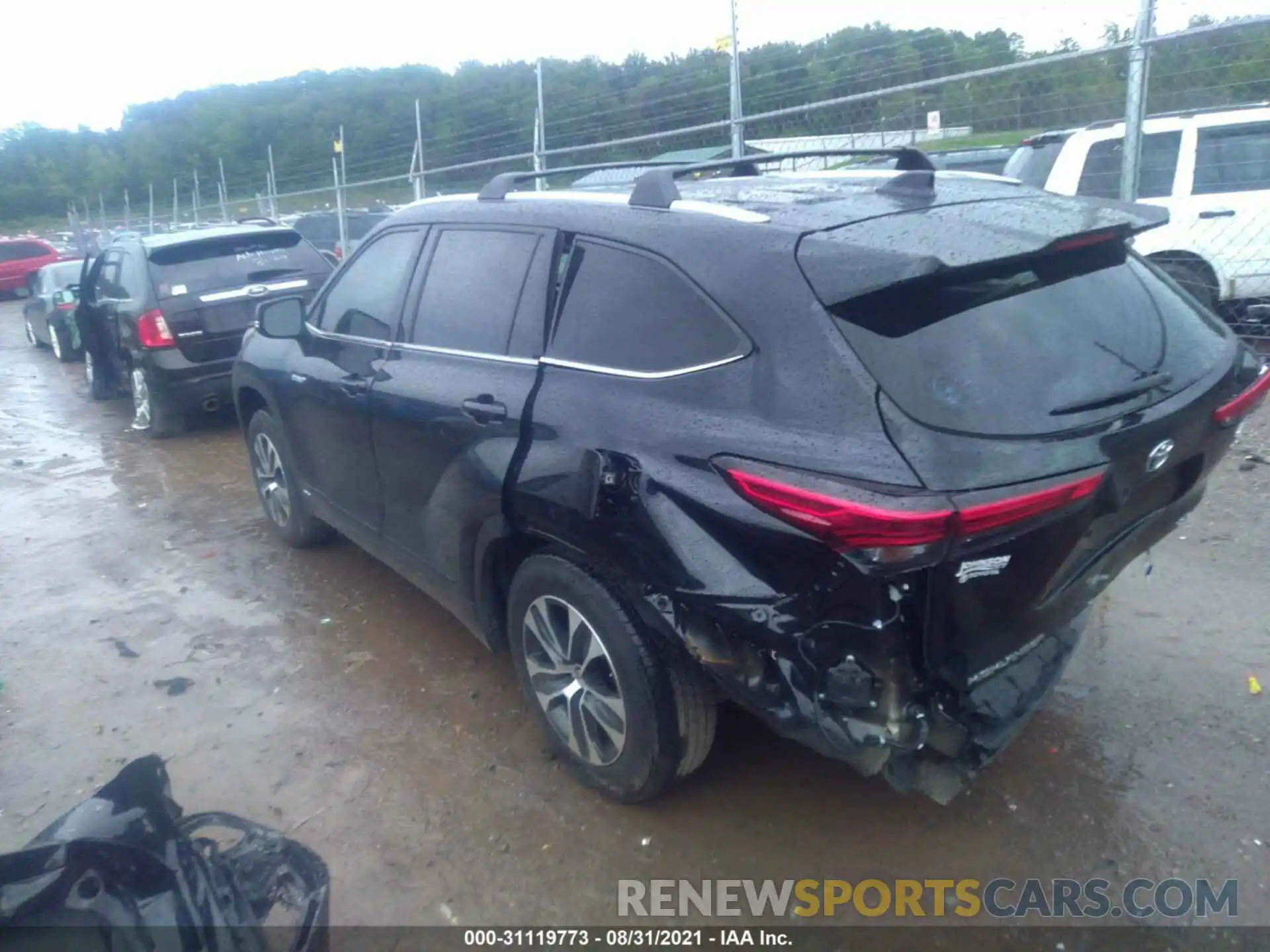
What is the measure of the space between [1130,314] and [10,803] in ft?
13.2

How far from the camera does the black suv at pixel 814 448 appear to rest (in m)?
2.43

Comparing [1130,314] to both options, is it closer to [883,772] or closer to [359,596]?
[883,772]

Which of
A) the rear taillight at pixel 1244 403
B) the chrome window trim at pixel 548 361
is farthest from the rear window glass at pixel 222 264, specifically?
the rear taillight at pixel 1244 403

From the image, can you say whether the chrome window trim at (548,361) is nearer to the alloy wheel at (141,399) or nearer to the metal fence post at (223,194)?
the alloy wheel at (141,399)

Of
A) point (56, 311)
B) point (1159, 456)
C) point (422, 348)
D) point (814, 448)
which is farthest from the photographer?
point (56, 311)

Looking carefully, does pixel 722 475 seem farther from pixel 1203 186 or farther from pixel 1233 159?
pixel 1233 159

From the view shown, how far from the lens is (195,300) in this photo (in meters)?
A: 8.26

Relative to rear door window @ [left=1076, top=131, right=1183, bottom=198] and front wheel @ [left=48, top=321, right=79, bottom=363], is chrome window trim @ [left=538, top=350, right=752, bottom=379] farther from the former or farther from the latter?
front wheel @ [left=48, top=321, right=79, bottom=363]

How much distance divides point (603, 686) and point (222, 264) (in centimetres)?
672

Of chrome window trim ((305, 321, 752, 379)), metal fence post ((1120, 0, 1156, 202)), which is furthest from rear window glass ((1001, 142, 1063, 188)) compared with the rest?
chrome window trim ((305, 321, 752, 379))

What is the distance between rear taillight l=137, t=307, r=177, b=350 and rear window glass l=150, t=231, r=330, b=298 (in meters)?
0.19

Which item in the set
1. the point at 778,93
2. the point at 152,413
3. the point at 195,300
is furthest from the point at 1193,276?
the point at 152,413

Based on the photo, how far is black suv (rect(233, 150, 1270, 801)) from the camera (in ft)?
7.96

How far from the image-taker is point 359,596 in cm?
508
